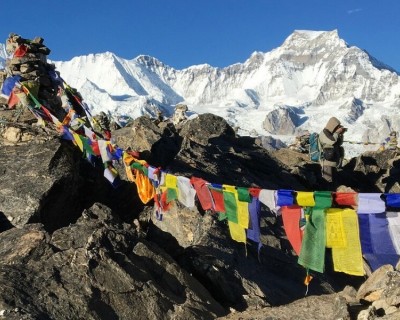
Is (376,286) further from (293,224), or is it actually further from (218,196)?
(218,196)

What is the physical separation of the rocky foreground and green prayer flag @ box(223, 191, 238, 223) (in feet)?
2.81

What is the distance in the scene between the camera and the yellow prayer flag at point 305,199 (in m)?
7.62

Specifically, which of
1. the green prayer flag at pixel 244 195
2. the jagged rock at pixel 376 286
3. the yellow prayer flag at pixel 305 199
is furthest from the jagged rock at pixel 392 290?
the green prayer flag at pixel 244 195

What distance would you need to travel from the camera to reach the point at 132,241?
8.16 meters

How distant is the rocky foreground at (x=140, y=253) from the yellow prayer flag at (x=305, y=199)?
128 centimetres

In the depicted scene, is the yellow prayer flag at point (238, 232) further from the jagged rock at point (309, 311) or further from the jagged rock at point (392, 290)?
the jagged rock at point (392, 290)

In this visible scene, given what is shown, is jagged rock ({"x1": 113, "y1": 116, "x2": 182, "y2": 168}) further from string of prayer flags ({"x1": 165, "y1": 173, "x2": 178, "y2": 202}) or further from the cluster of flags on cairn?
the cluster of flags on cairn

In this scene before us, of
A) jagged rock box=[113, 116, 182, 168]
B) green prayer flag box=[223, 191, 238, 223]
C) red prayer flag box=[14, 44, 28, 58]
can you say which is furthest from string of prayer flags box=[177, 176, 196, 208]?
red prayer flag box=[14, 44, 28, 58]

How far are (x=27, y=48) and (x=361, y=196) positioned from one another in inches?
627

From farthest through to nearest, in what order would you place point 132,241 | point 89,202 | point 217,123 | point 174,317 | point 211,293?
point 217,123, point 89,202, point 211,293, point 132,241, point 174,317

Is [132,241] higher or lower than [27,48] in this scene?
lower

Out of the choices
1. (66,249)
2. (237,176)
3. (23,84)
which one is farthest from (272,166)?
(66,249)

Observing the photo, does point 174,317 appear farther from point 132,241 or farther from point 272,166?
point 272,166

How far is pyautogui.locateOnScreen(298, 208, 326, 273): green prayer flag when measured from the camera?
7586 mm
